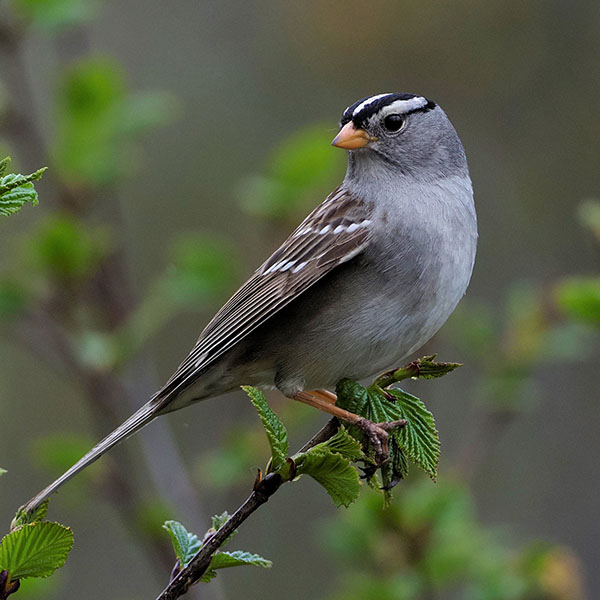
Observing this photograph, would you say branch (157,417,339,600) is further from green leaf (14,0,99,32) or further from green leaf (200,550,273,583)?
green leaf (14,0,99,32)

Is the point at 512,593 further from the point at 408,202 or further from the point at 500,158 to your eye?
the point at 500,158

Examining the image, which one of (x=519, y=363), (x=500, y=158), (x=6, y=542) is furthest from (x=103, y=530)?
(x=6, y=542)

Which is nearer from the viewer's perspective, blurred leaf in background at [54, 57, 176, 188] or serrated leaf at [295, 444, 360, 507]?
serrated leaf at [295, 444, 360, 507]

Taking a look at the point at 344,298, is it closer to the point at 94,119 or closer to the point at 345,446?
the point at 345,446

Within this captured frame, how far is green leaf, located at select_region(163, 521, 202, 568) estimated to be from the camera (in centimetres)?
209

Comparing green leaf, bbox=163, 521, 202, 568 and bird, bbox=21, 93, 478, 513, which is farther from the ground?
bird, bbox=21, 93, 478, 513

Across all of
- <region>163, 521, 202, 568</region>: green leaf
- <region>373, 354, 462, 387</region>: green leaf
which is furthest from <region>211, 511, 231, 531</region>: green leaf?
<region>373, 354, 462, 387</region>: green leaf

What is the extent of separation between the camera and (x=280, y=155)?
13.0 feet

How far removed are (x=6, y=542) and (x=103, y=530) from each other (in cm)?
650

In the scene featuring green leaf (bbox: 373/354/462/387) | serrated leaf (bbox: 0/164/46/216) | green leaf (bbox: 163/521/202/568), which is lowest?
green leaf (bbox: 163/521/202/568)

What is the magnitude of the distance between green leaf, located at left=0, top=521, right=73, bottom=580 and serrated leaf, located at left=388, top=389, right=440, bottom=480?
82 centimetres

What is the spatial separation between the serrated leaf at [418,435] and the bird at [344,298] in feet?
1.97

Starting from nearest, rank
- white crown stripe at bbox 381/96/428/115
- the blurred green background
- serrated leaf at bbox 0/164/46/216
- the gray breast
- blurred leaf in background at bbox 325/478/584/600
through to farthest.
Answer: serrated leaf at bbox 0/164/46/216, the gray breast, white crown stripe at bbox 381/96/428/115, blurred leaf in background at bbox 325/478/584/600, the blurred green background

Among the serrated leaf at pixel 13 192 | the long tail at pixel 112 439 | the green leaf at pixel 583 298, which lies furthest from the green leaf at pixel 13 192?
the green leaf at pixel 583 298
